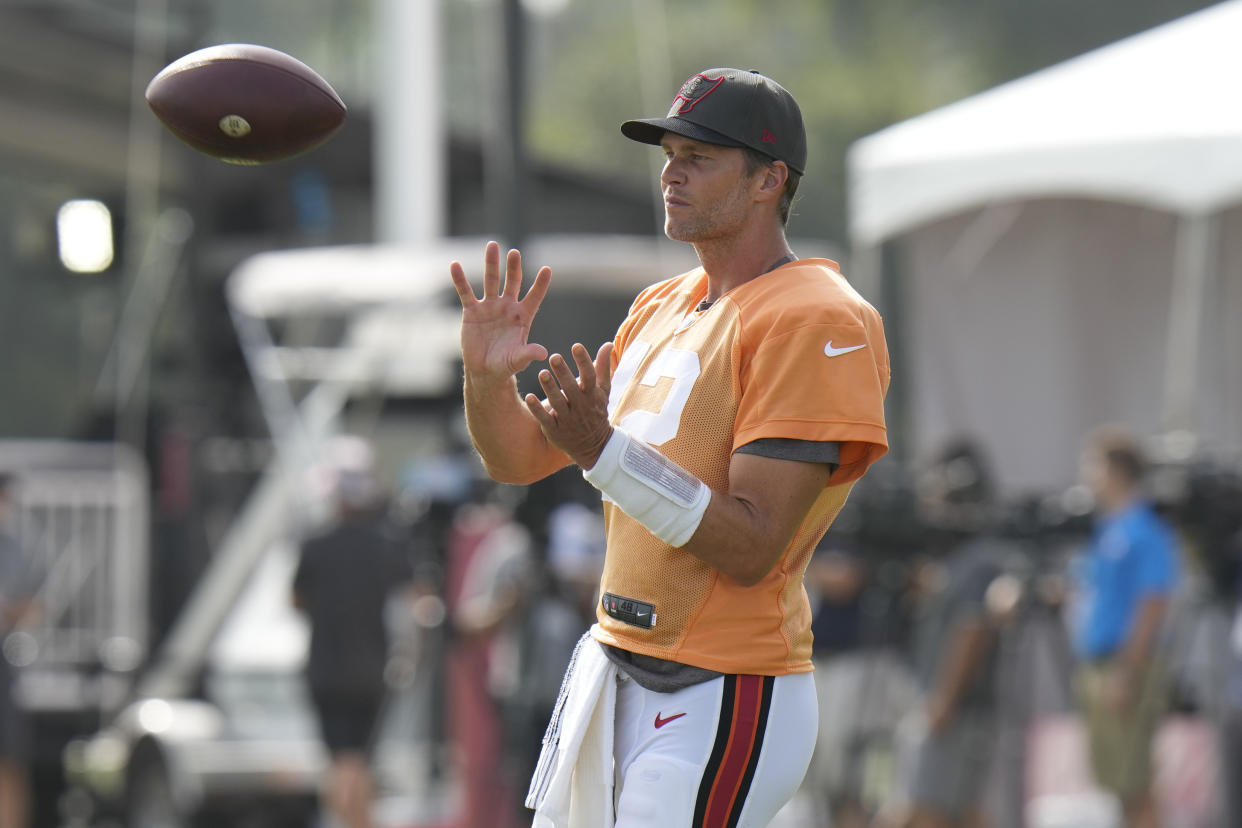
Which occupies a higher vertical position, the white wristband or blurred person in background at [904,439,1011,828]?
the white wristband

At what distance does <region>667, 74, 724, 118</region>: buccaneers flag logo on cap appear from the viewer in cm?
376

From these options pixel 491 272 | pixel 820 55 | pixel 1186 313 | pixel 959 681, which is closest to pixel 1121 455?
pixel 959 681

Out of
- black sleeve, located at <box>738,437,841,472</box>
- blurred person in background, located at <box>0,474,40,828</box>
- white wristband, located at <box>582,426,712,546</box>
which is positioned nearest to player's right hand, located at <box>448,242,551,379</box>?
white wristband, located at <box>582,426,712,546</box>

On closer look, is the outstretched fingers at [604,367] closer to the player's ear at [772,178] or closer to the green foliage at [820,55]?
the player's ear at [772,178]

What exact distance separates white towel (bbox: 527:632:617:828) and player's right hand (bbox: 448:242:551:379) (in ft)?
1.89

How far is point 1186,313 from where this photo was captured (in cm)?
985

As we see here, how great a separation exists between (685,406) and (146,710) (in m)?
7.25

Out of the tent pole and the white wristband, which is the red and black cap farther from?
the tent pole

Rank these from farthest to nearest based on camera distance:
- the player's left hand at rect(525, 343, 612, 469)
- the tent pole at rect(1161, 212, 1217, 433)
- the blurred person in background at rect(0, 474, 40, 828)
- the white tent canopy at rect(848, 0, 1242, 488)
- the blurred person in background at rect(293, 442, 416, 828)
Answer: the blurred person in background at rect(0, 474, 40, 828), the blurred person in background at rect(293, 442, 416, 828), the tent pole at rect(1161, 212, 1217, 433), the white tent canopy at rect(848, 0, 1242, 488), the player's left hand at rect(525, 343, 612, 469)

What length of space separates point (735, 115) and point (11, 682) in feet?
23.1

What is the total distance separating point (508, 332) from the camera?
389 cm

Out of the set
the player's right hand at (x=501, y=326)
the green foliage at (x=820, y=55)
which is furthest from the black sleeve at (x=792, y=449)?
the green foliage at (x=820, y=55)

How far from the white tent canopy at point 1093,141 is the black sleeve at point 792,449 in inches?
201

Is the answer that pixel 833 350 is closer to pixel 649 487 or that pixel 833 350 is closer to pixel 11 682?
pixel 649 487
